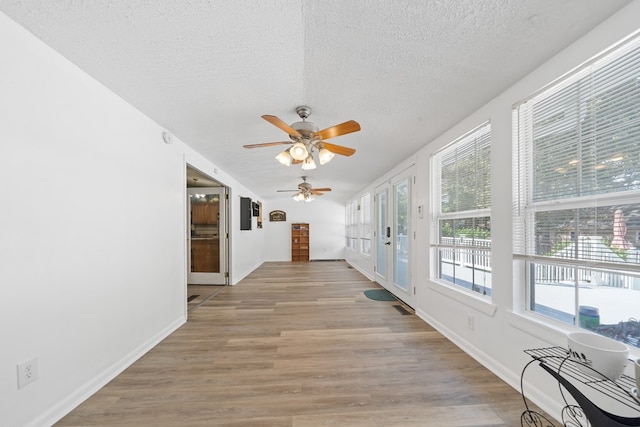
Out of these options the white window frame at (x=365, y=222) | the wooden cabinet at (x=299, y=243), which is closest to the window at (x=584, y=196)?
the white window frame at (x=365, y=222)

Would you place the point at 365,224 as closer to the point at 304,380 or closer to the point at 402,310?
the point at 402,310

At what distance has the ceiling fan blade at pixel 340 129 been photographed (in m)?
1.95

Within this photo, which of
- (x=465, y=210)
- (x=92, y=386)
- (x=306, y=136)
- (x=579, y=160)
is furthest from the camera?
(x=465, y=210)

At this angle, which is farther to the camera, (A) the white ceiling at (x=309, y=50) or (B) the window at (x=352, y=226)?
(B) the window at (x=352, y=226)

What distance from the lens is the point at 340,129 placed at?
80.3 inches

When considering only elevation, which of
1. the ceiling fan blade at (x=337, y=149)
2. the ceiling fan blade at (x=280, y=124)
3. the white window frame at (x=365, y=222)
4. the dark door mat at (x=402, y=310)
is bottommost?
the dark door mat at (x=402, y=310)

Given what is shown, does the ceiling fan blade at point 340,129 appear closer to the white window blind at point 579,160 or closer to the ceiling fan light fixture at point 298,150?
the ceiling fan light fixture at point 298,150

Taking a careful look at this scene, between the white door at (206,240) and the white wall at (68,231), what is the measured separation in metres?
2.61

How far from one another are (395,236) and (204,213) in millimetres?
3971

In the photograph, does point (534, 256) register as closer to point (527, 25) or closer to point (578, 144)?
point (578, 144)

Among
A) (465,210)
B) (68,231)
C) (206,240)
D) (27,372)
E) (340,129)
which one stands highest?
(340,129)

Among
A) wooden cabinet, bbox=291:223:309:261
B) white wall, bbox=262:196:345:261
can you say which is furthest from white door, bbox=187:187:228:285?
wooden cabinet, bbox=291:223:309:261

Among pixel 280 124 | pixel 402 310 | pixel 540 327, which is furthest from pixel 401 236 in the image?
pixel 280 124

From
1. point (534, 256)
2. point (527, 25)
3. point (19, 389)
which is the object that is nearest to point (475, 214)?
point (534, 256)
